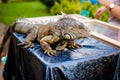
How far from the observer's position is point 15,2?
1031cm

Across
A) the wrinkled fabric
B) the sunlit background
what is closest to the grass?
the sunlit background

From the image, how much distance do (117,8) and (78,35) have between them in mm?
761

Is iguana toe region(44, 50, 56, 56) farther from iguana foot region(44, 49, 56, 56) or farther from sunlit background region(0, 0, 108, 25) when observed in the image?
sunlit background region(0, 0, 108, 25)

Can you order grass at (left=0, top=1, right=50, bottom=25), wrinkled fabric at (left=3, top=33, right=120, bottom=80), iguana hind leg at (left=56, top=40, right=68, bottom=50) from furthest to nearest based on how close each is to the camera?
grass at (left=0, top=1, right=50, bottom=25)
iguana hind leg at (left=56, top=40, right=68, bottom=50)
wrinkled fabric at (left=3, top=33, right=120, bottom=80)

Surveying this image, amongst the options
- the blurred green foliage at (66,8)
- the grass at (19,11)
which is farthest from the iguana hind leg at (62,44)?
the grass at (19,11)

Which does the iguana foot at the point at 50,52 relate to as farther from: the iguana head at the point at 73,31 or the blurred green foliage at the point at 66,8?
the blurred green foliage at the point at 66,8

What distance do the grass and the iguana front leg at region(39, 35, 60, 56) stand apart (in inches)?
203

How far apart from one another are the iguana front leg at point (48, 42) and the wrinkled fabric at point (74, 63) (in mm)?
44

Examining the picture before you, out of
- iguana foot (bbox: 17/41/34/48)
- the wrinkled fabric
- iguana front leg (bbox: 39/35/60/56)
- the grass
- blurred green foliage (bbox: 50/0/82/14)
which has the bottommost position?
the grass

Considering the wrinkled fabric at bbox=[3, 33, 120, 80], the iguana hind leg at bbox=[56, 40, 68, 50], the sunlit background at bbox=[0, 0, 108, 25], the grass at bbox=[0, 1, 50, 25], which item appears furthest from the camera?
the grass at bbox=[0, 1, 50, 25]

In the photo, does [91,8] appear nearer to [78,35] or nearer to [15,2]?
[78,35]

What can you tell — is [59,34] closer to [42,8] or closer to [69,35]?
[69,35]

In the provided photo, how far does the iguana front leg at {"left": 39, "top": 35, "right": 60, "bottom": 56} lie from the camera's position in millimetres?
1919

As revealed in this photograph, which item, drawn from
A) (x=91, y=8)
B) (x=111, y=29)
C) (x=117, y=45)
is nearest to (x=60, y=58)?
(x=117, y=45)
